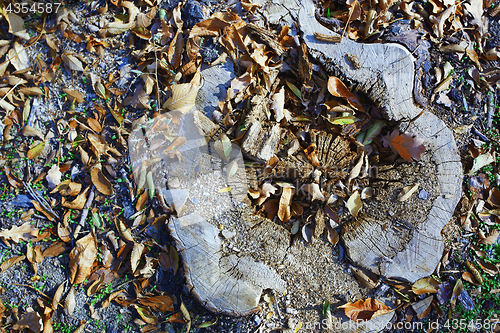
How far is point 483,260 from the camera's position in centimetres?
194

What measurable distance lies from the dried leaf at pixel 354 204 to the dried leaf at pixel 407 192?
25cm

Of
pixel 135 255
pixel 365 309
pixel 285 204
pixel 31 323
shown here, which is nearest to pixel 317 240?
pixel 285 204

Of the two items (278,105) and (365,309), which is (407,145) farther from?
(365,309)

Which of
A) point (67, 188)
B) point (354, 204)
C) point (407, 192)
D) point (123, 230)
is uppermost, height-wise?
point (407, 192)

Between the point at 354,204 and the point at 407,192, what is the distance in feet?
1.09

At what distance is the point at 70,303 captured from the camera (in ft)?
5.71

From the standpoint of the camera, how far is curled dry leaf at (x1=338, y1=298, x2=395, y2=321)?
1724mm

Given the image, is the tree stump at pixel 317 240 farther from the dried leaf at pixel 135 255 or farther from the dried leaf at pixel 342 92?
the dried leaf at pixel 135 255

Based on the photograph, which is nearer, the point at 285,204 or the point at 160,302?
the point at 160,302

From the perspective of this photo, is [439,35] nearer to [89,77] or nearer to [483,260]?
[483,260]

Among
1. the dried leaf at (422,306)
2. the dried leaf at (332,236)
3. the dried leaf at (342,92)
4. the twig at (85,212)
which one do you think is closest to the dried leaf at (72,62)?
the twig at (85,212)

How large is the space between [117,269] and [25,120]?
1185 mm

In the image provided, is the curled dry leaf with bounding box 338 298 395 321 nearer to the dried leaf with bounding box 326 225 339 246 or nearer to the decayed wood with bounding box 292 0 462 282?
the decayed wood with bounding box 292 0 462 282

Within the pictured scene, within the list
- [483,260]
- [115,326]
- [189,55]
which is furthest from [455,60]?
[115,326]
